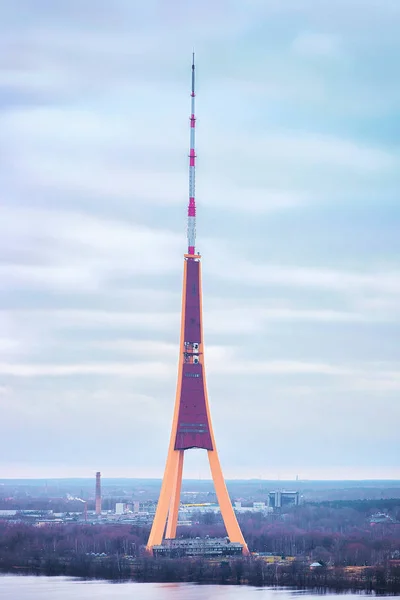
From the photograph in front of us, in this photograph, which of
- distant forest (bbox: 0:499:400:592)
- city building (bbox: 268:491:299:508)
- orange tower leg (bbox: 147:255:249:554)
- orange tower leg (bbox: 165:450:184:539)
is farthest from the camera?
city building (bbox: 268:491:299:508)

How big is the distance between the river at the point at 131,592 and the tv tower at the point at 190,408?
4.91 metres

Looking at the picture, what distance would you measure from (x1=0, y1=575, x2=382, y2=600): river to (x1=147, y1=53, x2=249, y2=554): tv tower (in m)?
4.91

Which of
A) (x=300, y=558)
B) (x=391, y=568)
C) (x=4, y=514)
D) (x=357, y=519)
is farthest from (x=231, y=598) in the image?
(x=4, y=514)

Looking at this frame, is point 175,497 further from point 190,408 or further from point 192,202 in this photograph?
point 192,202

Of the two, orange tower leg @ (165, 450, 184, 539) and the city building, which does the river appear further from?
the city building

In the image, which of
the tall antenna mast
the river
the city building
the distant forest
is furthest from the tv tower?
the city building

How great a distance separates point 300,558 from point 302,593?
10605 millimetres

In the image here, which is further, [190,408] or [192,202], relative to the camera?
[192,202]

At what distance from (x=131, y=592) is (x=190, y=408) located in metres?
9.12

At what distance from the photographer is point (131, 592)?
44531 millimetres

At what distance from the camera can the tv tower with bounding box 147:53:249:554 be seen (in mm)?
52125

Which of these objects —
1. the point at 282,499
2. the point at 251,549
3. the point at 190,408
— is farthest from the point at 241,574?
the point at 282,499

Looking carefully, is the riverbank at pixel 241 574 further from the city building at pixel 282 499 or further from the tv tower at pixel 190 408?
the city building at pixel 282 499

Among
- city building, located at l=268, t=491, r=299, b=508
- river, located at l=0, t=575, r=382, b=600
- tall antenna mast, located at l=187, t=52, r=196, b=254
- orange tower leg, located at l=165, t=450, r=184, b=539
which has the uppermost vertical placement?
tall antenna mast, located at l=187, t=52, r=196, b=254
